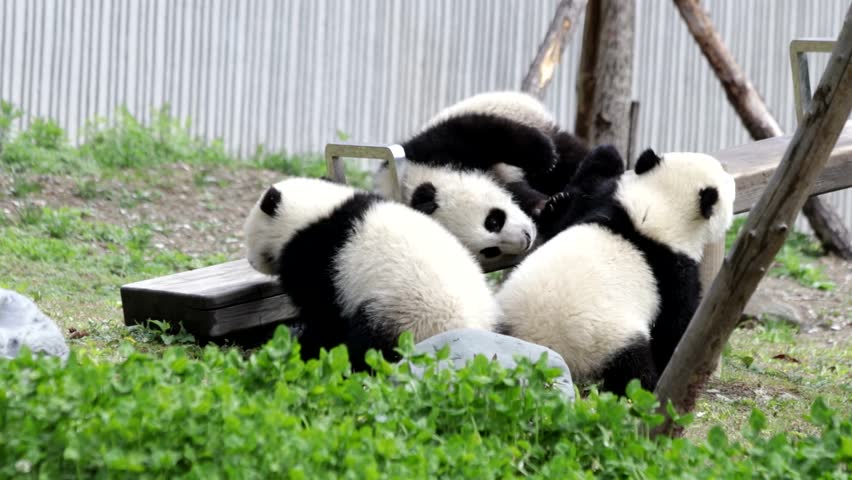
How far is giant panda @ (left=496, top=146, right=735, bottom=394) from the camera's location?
12.7ft

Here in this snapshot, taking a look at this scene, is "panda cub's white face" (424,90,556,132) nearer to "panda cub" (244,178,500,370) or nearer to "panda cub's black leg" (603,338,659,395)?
"panda cub" (244,178,500,370)

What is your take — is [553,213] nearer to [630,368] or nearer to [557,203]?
[557,203]

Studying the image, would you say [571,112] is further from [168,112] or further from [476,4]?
[168,112]

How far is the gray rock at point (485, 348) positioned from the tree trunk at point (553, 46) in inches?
148

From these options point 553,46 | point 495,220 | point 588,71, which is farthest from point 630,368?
point 588,71

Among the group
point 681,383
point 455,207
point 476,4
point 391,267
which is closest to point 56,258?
point 455,207

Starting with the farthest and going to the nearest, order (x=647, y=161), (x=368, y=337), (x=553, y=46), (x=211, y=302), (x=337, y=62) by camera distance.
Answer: (x=337, y=62) → (x=553, y=46) → (x=211, y=302) → (x=647, y=161) → (x=368, y=337)

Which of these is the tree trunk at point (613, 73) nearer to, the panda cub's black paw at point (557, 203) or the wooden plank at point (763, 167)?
the wooden plank at point (763, 167)

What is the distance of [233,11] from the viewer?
10.2 metres

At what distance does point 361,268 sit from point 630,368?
1.01 meters

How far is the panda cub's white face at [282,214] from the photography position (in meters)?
4.20

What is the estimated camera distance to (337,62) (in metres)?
10.6

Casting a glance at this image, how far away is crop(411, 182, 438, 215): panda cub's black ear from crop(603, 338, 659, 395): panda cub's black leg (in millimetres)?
1225

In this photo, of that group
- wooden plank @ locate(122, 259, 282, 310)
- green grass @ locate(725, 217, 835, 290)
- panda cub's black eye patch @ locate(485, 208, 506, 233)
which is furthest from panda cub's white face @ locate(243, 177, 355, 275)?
green grass @ locate(725, 217, 835, 290)
